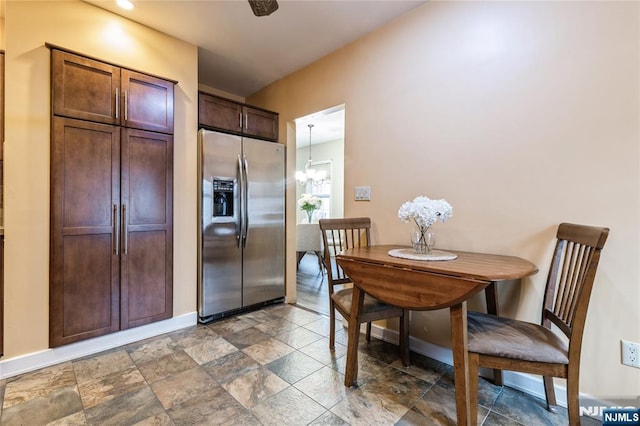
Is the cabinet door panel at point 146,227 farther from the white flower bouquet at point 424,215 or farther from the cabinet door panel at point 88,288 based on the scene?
the white flower bouquet at point 424,215

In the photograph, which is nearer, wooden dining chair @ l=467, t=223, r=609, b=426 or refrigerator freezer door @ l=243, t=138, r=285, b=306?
wooden dining chair @ l=467, t=223, r=609, b=426

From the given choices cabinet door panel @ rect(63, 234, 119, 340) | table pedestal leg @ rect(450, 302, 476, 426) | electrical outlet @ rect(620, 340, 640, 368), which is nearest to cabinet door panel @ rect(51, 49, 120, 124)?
cabinet door panel @ rect(63, 234, 119, 340)

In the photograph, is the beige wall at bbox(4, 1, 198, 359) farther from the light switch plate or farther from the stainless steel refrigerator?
the light switch plate

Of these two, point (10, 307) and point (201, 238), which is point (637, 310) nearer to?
point (201, 238)

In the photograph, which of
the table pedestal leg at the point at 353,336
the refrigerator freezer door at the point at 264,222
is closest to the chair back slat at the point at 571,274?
the table pedestal leg at the point at 353,336

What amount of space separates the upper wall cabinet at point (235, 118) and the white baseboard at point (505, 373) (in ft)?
7.61

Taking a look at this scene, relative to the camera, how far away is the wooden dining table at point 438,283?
1.24 meters

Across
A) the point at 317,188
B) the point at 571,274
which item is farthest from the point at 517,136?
the point at 317,188

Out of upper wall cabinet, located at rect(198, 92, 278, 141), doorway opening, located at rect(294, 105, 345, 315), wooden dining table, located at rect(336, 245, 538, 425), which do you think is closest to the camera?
wooden dining table, located at rect(336, 245, 538, 425)

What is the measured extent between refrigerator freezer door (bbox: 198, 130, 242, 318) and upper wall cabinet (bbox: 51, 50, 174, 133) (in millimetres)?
415

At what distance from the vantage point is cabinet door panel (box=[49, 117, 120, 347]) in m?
1.89

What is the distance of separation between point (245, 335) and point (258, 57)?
269cm

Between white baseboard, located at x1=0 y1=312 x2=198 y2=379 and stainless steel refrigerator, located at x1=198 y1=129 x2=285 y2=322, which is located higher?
stainless steel refrigerator, located at x1=198 y1=129 x2=285 y2=322

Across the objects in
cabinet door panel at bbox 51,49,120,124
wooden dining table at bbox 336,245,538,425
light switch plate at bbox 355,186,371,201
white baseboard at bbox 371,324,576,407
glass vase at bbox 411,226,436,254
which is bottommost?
white baseboard at bbox 371,324,576,407
